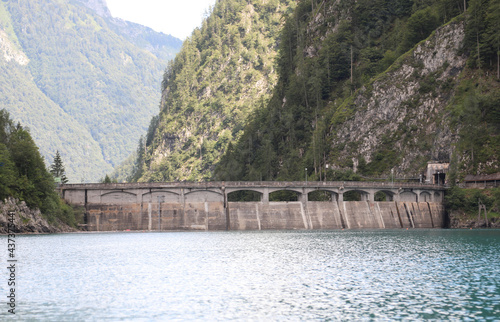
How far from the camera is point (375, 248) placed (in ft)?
241

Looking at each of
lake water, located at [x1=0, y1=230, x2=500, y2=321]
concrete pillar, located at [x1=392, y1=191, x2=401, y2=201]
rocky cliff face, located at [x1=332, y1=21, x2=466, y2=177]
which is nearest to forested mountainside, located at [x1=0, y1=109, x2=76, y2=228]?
lake water, located at [x1=0, y1=230, x2=500, y2=321]

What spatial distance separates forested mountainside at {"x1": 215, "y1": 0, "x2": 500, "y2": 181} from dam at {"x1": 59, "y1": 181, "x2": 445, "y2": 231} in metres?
8.96

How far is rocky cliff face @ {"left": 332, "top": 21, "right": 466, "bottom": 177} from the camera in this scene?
431 feet

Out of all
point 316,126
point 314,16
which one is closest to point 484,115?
point 316,126

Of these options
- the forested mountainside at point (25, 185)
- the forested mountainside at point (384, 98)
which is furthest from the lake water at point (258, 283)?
the forested mountainside at point (384, 98)

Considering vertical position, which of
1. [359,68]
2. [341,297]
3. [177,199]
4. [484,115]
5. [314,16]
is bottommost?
[341,297]

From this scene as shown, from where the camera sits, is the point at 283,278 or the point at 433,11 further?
the point at 433,11

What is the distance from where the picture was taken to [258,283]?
1815 inches

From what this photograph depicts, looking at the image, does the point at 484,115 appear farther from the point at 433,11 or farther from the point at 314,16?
the point at 314,16

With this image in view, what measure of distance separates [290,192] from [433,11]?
61234mm

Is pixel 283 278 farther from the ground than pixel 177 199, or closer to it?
closer to it

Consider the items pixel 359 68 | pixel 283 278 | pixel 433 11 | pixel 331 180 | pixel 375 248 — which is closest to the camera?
pixel 283 278

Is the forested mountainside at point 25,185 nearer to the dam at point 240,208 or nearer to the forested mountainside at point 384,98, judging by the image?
the dam at point 240,208

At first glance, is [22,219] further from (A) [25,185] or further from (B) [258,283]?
(B) [258,283]
